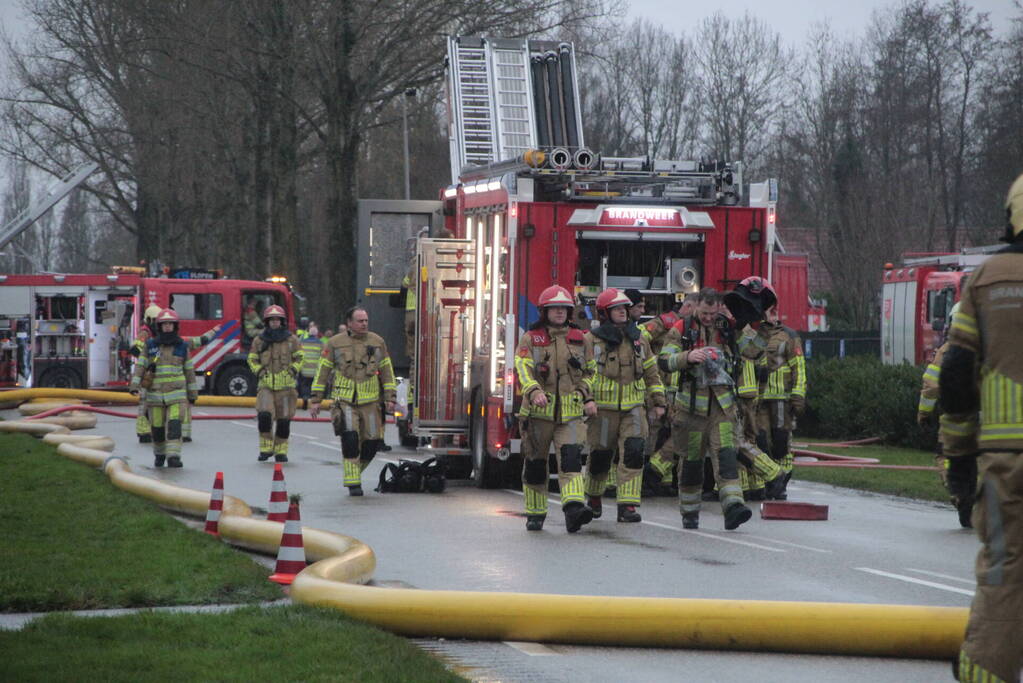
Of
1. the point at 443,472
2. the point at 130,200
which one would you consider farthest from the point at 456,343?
the point at 130,200

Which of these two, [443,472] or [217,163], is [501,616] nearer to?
[443,472]

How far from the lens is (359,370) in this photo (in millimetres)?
16031

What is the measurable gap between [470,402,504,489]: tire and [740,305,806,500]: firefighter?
2687mm

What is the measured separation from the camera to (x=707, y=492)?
1597cm

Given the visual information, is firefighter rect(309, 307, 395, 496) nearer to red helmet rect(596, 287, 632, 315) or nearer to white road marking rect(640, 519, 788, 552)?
red helmet rect(596, 287, 632, 315)

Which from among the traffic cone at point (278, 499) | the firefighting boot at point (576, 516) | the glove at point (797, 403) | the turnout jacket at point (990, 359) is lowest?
the firefighting boot at point (576, 516)

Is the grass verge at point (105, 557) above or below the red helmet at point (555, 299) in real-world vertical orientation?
below

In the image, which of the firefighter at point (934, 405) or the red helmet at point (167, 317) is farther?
the red helmet at point (167, 317)

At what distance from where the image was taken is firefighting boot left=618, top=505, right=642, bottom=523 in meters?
13.2

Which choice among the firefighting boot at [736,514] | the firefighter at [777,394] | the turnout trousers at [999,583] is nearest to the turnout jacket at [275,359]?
the firefighter at [777,394]

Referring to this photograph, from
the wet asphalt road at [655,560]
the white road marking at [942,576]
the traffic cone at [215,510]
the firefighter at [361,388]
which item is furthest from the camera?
the firefighter at [361,388]

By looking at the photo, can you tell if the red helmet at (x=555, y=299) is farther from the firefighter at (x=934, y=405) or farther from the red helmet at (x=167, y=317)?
the red helmet at (x=167, y=317)

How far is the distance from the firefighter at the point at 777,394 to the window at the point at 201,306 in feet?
65.4

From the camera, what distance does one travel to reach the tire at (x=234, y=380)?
33625mm
